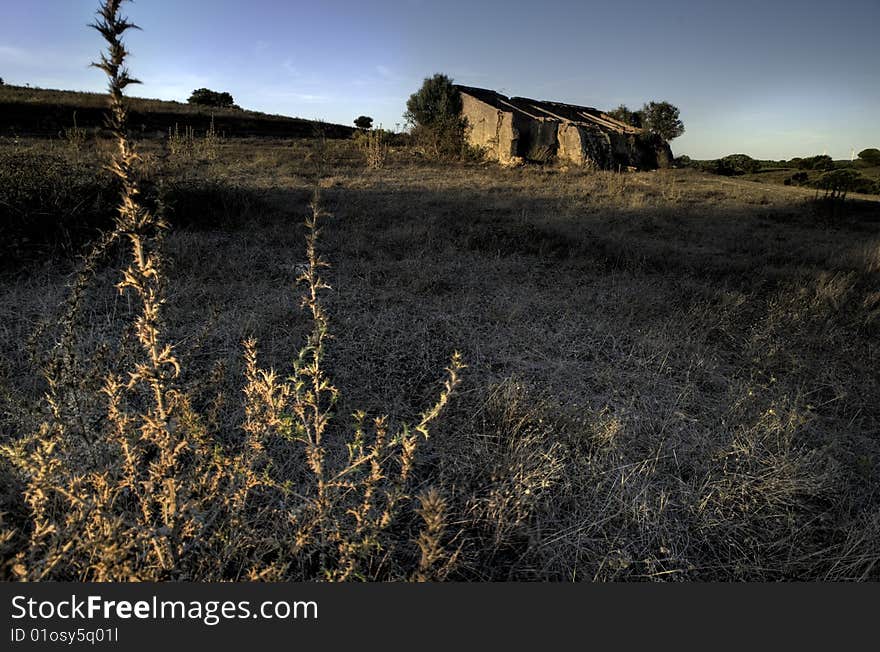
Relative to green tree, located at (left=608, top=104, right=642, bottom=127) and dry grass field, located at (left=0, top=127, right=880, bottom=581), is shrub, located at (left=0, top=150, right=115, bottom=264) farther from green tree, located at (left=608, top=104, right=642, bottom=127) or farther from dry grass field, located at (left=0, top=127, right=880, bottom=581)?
green tree, located at (left=608, top=104, right=642, bottom=127)

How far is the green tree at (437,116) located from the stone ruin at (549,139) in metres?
0.41

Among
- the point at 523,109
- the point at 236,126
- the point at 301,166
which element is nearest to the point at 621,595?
the point at 301,166

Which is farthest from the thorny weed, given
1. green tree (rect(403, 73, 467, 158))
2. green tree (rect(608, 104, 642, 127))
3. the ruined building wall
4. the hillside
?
green tree (rect(608, 104, 642, 127))

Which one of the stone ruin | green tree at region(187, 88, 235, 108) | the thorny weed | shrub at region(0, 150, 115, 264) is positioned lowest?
the thorny weed

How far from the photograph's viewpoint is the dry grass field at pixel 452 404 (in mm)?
1749

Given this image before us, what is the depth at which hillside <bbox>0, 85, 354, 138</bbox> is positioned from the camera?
566 inches

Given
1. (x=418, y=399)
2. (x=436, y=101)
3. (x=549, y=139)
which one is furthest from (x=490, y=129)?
(x=418, y=399)

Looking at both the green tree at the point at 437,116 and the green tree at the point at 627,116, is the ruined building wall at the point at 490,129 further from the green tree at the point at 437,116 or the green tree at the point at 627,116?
the green tree at the point at 627,116

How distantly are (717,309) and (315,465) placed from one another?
440 cm

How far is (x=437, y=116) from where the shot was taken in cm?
1845

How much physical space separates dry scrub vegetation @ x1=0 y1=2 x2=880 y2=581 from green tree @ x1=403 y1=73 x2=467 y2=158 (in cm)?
1154

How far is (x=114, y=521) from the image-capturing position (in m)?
1.60

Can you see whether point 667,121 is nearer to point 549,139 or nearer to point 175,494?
point 549,139

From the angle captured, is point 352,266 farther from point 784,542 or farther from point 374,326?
point 784,542
